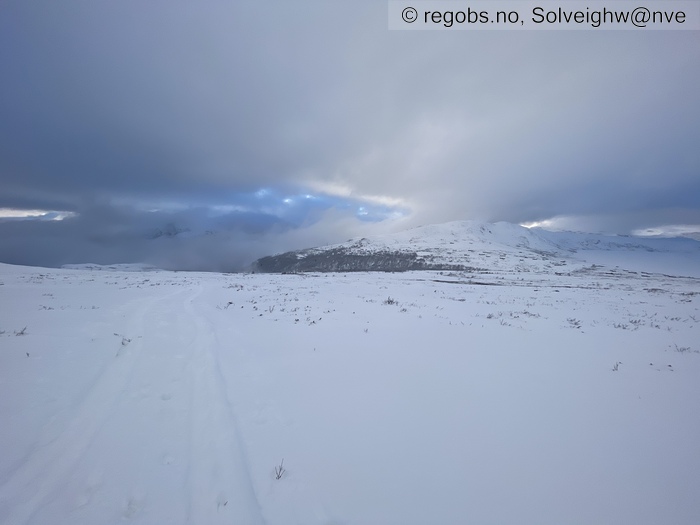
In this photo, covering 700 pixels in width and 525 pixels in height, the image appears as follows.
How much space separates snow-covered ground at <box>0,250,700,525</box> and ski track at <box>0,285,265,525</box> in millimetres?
24

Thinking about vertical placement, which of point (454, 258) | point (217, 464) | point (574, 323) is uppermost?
point (454, 258)

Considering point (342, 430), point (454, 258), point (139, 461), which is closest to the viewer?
point (139, 461)

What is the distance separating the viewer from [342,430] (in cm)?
497

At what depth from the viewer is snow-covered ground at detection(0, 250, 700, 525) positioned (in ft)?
11.4

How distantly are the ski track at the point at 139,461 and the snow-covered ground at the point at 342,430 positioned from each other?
24mm

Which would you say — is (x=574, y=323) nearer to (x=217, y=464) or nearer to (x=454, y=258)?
(x=217, y=464)

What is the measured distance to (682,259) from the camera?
116 meters

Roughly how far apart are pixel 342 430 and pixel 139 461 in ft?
10.3

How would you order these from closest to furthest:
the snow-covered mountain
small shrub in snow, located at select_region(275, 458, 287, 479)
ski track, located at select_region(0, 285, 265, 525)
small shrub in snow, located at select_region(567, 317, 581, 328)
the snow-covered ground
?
ski track, located at select_region(0, 285, 265, 525)
the snow-covered ground
small shrub in snow, located at select_region(275, 458, 287, 479)
small shrub in snow, located at select_region(567, 317, 581, 328)
the snow-covered mountain

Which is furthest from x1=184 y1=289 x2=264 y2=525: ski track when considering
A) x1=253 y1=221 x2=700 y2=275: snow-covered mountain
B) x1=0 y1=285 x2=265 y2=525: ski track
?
x1=253 y1=221 x2=700 y2=275: snow-covered mountain

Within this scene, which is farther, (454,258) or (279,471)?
(454,258)

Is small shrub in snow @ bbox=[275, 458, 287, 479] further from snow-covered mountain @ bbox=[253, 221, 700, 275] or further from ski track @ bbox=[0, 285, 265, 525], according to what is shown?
snow-covered mountain @ bbox=[253, 221, 700, 275]

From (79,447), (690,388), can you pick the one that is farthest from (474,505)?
(690,388)

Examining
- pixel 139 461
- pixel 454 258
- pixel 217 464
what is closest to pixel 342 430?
pixel 217 464
